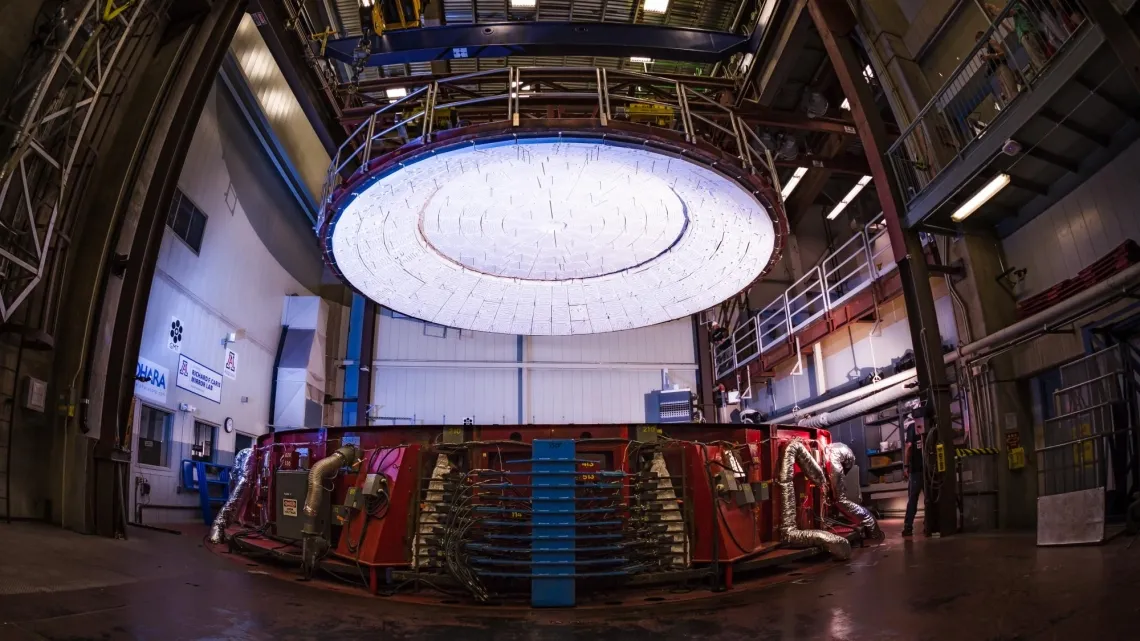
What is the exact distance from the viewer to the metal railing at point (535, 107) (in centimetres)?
830

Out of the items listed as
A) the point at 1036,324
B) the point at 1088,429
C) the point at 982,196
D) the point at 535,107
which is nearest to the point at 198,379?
the point at 535,107

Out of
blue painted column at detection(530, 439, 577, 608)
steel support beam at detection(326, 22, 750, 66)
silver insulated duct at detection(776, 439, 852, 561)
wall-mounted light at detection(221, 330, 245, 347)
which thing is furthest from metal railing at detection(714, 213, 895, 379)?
wall-mounted light at detection(221, 330, 245, 347)

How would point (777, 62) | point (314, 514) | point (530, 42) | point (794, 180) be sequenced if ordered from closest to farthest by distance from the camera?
1. point (314, 514)
2. point (530, 42)
3. point (777, 62)
4. point (794, 180)

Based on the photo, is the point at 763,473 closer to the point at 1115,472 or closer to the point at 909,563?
the point at 909,563

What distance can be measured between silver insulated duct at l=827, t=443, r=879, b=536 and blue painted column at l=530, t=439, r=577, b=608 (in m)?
4.77

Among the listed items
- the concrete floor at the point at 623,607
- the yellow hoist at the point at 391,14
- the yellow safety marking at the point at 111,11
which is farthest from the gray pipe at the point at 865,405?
the yellow safety marking at the point at 111,11

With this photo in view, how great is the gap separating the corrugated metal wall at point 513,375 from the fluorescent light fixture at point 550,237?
199 inches

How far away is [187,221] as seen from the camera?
1130 cm

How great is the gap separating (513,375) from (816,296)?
8529 mm

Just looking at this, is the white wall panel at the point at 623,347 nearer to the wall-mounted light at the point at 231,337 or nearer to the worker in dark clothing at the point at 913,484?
the wall-mounted light at the point at 231,337

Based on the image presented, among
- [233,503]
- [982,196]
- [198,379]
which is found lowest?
[233,503]

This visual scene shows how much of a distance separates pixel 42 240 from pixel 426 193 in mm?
4646

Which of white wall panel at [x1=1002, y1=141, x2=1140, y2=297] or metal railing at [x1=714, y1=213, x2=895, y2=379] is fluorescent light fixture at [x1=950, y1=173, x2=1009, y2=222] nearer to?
white wall panel at [x1=1002, y1=141, x2=1140, y2=297]

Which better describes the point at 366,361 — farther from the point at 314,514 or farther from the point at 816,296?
the point at 816,296
